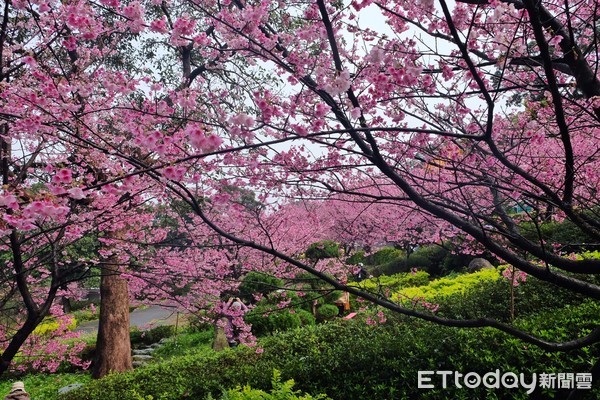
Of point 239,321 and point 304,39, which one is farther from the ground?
point 304,39

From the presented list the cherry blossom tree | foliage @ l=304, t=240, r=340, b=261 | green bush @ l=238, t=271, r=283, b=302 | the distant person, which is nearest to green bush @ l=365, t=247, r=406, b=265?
foliage @ l=304, t=240, r=340, b=261

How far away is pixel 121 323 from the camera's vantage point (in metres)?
8.39

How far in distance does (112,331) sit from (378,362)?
6.35 m

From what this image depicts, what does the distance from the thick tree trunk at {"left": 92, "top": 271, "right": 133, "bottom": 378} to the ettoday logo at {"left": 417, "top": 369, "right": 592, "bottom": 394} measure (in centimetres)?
656

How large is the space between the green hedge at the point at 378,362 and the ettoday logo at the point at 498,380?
0.05m

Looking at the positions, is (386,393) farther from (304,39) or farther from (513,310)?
(304,39)

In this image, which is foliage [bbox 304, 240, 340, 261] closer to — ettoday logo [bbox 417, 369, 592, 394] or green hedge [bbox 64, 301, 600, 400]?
green hedge [bbox 64, 301, 600, 400]

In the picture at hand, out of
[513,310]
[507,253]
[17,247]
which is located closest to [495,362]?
[507,253]

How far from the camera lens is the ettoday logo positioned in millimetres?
3111

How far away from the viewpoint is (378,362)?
13.4 feet

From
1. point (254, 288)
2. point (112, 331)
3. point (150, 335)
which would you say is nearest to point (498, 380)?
point (112, 331)

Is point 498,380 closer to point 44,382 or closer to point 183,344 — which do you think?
point 183,344

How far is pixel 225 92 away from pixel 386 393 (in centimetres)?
370

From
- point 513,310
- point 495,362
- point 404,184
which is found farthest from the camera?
point 513,310
